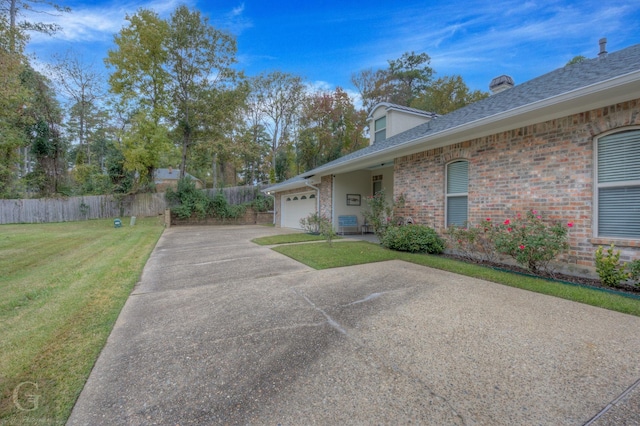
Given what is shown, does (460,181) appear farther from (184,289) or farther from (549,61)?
(549,61)

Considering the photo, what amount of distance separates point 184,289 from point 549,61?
586 inches

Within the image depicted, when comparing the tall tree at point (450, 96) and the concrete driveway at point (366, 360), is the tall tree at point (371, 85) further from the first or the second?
the concrete driveway at point (366, 360)

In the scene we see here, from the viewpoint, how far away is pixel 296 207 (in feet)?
49.9

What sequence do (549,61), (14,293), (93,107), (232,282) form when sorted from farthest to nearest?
(93,107) < (549,61) < (232,282) < (14,293)

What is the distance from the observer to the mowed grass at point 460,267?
3.53 meters

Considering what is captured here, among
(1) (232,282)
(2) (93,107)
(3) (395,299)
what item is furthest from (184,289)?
(2) (93,107)

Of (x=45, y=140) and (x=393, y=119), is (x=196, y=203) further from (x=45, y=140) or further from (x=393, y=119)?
(x=393, y=119)

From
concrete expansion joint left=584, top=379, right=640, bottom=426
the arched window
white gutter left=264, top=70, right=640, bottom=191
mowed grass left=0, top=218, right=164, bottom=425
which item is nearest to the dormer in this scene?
white gutter left=264, top=70, right=640, bottom=191

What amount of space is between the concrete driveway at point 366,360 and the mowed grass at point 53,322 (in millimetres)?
172

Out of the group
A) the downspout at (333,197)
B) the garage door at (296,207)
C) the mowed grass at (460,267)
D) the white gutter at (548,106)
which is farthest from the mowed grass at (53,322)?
the garage door at (296,207)

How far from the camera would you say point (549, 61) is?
10.8 meters

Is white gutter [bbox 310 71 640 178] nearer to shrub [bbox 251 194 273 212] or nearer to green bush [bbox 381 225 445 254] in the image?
green bush [bbox 381 225 445 254]

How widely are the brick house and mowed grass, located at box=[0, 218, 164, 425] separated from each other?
671cm

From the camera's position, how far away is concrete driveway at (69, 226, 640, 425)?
1762 mm
